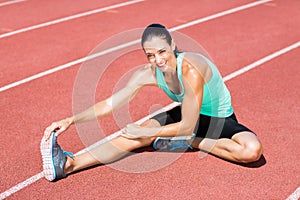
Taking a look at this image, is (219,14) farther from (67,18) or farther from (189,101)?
(189,101)

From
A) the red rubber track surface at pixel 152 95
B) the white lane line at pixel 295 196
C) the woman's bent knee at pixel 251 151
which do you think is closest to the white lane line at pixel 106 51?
the red rubber track surface at pixel 152 95

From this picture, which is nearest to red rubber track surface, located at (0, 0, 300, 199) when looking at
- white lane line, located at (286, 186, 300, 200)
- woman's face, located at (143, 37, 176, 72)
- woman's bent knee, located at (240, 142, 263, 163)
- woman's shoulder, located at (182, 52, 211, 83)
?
white lane line, located at (286, 186, 300, 200)

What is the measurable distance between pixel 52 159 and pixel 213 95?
4.91 ft

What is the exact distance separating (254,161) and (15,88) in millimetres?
3225

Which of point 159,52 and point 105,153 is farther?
point 105,153

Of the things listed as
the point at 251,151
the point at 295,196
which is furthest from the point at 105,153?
the point at 295,196

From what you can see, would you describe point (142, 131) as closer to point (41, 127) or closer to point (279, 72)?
point (41, 127)

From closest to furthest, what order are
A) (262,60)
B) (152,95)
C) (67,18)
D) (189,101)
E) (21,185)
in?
(189,101)
(21,185)
(152,95)
(262,60)
(67,18)

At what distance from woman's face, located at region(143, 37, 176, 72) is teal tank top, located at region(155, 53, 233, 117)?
0.21m

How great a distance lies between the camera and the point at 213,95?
443 cm

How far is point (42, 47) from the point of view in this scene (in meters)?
7.76

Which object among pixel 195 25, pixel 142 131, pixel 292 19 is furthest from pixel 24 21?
pixel 142 131

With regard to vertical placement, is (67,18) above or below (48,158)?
above

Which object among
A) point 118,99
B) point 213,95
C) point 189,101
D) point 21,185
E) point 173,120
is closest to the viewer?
point 189,101
